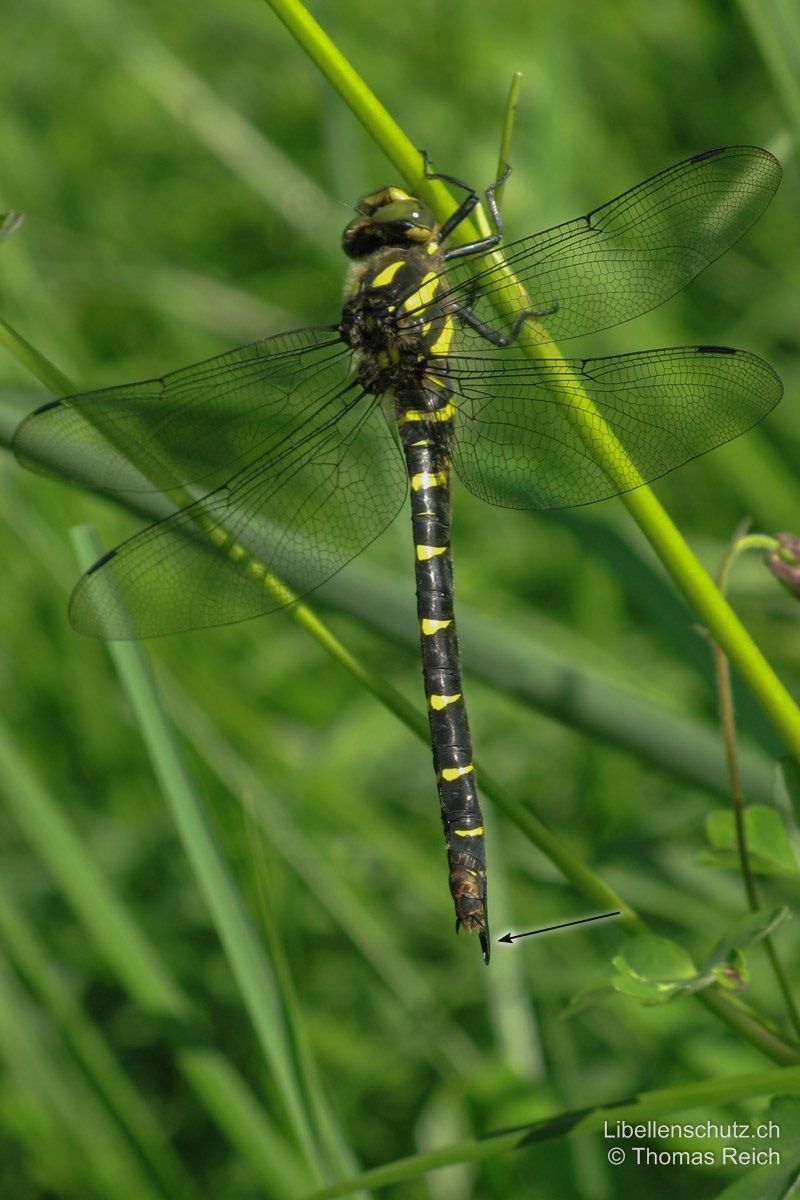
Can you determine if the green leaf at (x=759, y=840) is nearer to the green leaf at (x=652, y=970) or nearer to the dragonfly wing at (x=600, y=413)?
the green leaf at (x=652, y=970)

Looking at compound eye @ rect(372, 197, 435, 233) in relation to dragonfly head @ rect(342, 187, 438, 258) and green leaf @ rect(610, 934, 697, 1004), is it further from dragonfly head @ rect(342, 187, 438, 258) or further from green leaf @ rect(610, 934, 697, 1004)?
green leaf @ rect(610, 934, 697, 1004)

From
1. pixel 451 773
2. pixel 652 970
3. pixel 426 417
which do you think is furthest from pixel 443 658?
pixel 652 970

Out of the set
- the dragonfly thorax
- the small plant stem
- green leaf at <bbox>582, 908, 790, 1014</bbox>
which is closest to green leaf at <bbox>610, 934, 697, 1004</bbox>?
green leaf at <bbox>582, 908, 790, 1014</bbox>

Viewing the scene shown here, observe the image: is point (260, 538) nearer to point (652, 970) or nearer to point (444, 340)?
point (444, 340)

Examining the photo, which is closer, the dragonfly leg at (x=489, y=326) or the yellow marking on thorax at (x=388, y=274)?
the dragonfly leg at (x=489, y=326)

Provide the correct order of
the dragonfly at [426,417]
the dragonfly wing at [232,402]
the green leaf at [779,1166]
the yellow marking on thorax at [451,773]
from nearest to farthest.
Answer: the green leaf at [779,1166]
the dragonfly at [426,417]
the yellow marking on thorax at [451,773]
the dragonfly wing at [232,402]

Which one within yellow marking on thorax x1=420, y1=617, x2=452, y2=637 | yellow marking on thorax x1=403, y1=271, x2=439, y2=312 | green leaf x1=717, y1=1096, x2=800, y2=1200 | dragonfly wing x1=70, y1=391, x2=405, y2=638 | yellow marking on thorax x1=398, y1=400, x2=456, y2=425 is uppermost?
yellow marking on thorax x1=403, y1=271, x2=439, y2=312

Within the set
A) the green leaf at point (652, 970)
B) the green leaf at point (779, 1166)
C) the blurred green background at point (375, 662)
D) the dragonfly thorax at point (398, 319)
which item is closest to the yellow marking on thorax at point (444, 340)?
the dragonfly thorax at point (398, 319)
